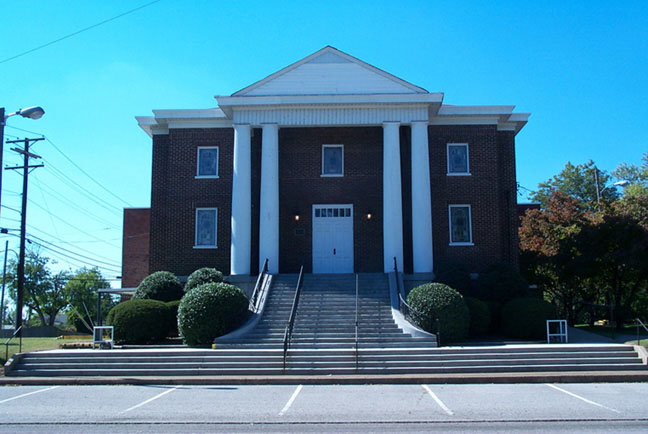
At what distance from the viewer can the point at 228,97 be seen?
2348 centimetres

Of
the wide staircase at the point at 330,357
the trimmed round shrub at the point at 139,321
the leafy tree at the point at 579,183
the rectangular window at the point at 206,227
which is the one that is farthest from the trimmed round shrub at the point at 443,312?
Result: the leafy tree at the point at 579,183

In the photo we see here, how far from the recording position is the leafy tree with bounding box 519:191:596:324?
25828 millimetres

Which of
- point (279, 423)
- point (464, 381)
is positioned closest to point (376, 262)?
point (464, 381)

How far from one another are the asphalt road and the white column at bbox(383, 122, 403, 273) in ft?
29.8

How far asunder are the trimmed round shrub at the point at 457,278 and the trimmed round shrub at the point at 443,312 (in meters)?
A: 2.97

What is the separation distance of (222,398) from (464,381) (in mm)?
5610

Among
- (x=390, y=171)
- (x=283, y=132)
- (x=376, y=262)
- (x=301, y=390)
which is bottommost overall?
(x=301, y=390)

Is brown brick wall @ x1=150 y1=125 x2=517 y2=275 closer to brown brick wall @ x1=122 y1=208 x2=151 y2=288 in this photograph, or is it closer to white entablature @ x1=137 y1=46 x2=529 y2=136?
white entablature @ x1=137 y1=46 x2=529 y2=136

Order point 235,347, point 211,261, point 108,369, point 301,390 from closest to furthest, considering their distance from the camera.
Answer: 1. point 301,390
2. point 108,369
3. point 235,347
4. point 211,261

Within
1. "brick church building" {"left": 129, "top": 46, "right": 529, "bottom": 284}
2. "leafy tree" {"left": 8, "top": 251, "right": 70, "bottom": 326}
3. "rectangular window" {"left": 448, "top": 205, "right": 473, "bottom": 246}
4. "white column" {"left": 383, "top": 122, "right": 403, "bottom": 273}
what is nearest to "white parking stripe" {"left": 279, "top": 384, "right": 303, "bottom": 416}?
"white column" {"left": 383, "top": 122, "right": 403, "bottom": 273}

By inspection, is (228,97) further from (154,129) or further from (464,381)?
(464,381)

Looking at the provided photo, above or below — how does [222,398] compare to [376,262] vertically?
below

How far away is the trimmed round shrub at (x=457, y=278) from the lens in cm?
2142

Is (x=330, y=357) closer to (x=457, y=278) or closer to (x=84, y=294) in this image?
(x=457, y=278)
